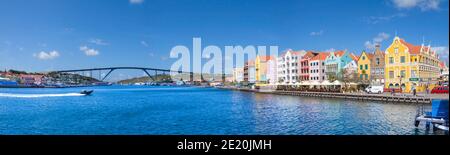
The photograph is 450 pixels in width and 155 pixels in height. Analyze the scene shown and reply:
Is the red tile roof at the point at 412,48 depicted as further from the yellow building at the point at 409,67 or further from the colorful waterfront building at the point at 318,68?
the colorful waterfront building at the point at 318,68

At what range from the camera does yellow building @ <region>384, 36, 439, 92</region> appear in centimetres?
4075

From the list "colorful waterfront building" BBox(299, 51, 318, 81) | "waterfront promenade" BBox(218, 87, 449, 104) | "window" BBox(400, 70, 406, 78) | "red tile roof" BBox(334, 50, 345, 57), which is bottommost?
"waterfront promenade" BBox(218, 87, 449, 104)

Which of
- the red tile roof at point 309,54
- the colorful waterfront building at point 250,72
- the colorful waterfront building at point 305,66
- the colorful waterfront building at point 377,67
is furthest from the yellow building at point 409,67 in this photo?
the colorful waterfront building at point 250,72

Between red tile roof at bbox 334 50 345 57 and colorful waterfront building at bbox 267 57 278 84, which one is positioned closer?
red tile roof at bbox 334 50 345 57

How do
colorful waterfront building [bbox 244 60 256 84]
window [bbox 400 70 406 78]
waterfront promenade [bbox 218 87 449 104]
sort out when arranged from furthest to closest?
colorful waterfront building [bbox 244 60 256 84] < window [bbox 400 70 406 78] < waterfront promenade [bbox 218 87 449 104]

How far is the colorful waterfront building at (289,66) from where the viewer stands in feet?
237

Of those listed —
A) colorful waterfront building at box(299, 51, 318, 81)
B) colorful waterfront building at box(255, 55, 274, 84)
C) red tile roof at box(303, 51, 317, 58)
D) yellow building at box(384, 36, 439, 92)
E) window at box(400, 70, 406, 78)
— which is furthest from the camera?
colorful waterfront building at box(255, 55, 274, 84)

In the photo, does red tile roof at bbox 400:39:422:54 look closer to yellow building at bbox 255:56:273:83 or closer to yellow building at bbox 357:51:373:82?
yellow building at bbox 357:51:373:82

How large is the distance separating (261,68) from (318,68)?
2808 cm

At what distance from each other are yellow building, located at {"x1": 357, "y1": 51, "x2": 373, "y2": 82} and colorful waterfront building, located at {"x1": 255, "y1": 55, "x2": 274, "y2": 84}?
122 ft

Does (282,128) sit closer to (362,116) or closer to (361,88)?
(362,116)

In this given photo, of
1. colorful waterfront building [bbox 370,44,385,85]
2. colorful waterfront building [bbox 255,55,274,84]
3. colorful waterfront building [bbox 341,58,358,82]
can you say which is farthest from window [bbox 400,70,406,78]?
colorful waterfront building [bbox 255,55,274,84]
